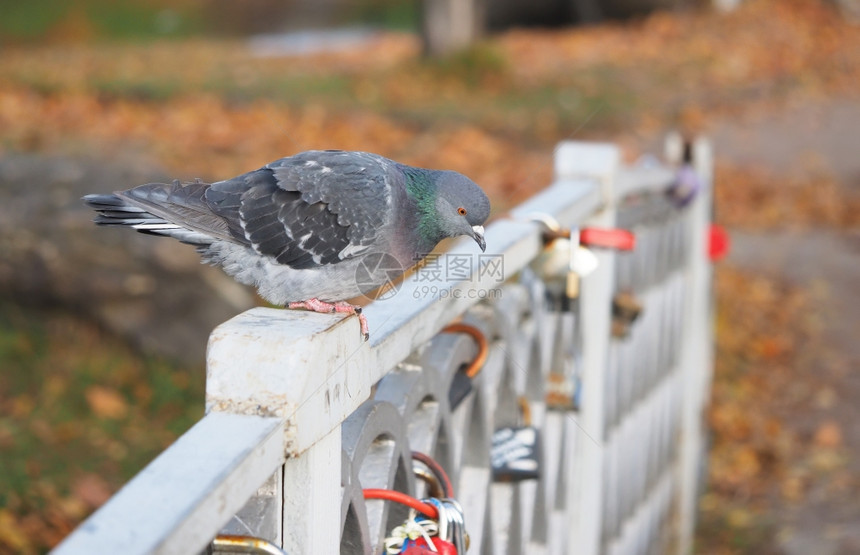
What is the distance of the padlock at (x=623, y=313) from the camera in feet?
12.0

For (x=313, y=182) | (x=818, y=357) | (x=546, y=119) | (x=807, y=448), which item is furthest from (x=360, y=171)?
(x=546, y=119)

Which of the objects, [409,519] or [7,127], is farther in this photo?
[7,127]

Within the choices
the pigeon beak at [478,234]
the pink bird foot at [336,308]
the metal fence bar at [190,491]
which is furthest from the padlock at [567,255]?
the metal fence bar at [190,491]

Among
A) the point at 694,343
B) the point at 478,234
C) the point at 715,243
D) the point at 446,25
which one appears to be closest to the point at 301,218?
the point at 478,234

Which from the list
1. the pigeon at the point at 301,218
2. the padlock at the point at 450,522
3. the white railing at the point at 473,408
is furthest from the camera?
the pigeon at the point at 301,218

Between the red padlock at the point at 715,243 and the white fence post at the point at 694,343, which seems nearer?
the white fence post at the point at 694,343

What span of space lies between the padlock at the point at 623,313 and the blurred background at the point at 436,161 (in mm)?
609

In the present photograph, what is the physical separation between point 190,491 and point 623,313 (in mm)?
2708

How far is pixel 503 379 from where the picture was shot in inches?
105

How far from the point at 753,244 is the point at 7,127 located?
680 centimetres

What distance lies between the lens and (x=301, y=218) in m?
1.98

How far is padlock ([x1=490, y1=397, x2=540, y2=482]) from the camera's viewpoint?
8.25ft

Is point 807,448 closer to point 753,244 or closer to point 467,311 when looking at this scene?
point 753,244

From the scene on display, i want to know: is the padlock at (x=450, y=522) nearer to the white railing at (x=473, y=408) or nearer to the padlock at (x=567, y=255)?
the white railing at (x=473, y=408)
